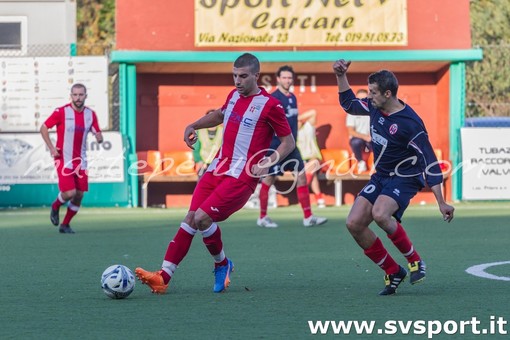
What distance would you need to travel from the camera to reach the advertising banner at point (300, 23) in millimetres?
22312

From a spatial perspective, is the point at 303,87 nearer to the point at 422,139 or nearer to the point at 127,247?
the point at 127,247

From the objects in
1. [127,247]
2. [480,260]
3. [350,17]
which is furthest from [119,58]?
[480,260]

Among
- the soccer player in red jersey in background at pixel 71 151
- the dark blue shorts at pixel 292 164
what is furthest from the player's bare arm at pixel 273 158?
the soccer player in red jersey in background at pixel 71 151

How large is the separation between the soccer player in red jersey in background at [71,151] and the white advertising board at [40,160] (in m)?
5.93

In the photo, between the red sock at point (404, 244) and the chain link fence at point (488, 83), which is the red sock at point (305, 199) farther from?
the chain link fence at point (488, 83)

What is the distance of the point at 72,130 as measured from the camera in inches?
620

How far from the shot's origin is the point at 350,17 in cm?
2239

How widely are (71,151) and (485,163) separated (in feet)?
31.2

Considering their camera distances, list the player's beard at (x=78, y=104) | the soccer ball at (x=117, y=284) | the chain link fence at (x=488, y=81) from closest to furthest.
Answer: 1. the soccer ball at (x=117, y=284)
2. the player's beard at (x=78, y=104)
3. the chain link fence at (x=488, y=81)

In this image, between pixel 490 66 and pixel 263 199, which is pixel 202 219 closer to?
pixel 263 199

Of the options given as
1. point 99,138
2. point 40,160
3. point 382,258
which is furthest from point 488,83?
point 382,258

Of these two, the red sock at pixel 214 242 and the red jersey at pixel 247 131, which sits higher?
the red jersey at pixel 247 131

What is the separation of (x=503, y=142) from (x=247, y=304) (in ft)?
49.6

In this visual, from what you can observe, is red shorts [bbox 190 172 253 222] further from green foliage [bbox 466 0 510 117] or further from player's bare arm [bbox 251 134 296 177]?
green foliage [bbox 466 0 510 117]
